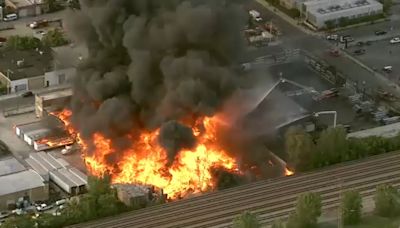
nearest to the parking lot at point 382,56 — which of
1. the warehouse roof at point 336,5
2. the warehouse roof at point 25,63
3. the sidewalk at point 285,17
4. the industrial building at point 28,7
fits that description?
the sidewalk at point 285,17

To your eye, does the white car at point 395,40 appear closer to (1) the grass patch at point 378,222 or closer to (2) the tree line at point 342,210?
(2) the tree line at point 342,210

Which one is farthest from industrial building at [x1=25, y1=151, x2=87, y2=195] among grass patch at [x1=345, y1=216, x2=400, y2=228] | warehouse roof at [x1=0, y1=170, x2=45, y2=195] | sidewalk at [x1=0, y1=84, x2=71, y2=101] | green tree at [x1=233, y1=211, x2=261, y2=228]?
grass patch at [x1=345, y1=216, x2=400, y2=228]

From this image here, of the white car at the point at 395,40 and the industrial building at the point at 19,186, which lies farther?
the white car at the point at 395,40

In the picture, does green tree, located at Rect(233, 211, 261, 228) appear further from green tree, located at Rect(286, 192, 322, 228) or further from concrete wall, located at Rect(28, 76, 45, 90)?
concrete wall, located at Rect(28, 76, 45, 90)

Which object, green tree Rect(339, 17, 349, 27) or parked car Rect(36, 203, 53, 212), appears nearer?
parked car Rect(36, 203, 53, 212)

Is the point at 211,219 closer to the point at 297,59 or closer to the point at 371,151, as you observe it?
the point at 371,151
